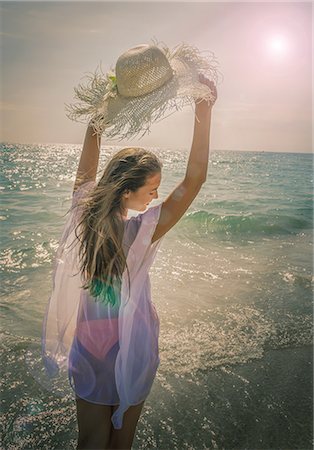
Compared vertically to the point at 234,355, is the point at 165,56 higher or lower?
higher

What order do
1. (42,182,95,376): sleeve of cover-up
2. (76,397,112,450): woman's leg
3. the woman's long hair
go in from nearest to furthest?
the woman's long hair < (76,397,112,450): woman's leg < (42,182,95,376): sleeve of cover-up

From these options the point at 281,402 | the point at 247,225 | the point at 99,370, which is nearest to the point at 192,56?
the point at 99,370

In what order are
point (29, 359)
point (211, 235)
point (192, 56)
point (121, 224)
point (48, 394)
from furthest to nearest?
point (211, 235)
point (29, 359)
point (48, 394)
point (192, 56)
point (121, 224)

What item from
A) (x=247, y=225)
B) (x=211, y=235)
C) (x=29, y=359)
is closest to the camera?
(x=29, y=359)

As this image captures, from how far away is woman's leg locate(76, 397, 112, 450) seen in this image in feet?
7.27

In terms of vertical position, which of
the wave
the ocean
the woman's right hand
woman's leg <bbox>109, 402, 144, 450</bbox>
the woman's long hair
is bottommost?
the wave

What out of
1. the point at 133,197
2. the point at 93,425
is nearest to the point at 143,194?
the point at 133,197

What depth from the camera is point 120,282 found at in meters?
2.23

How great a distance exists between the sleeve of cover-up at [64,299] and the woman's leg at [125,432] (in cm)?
61

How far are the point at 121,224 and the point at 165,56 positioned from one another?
0.99 metres

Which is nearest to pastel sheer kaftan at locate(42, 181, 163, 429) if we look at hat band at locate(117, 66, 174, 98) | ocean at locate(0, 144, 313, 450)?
ocean at locate(0, 144, 313, 450)

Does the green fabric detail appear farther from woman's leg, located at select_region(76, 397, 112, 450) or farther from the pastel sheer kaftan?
woman's leg, located at select_region(76, 397, 112, 450)

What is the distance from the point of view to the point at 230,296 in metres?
5.97

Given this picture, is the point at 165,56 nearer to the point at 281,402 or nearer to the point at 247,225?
the point at 281,402
